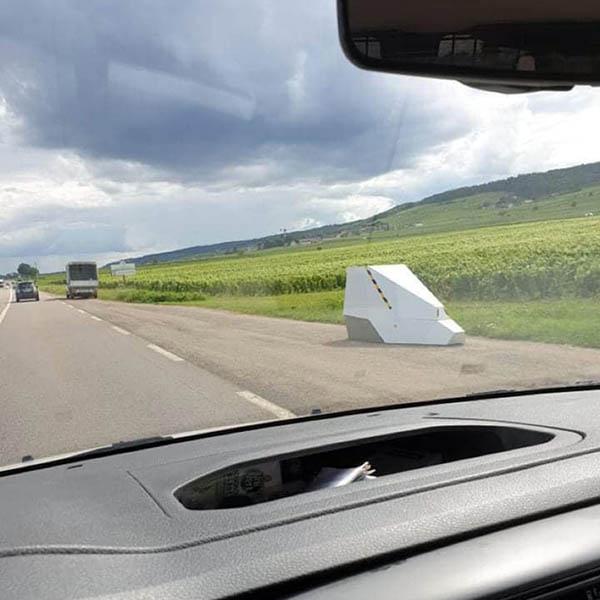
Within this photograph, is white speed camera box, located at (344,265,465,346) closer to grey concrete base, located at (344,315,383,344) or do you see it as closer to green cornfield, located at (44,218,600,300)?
grey concrete base, located at (344,315,383,344)

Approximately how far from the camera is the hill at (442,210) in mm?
6109

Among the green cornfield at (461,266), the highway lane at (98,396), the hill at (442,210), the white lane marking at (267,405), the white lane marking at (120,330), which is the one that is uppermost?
the hill at (442,210)

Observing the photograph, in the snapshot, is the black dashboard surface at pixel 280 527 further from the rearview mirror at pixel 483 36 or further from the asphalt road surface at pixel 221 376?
the asphalt road surface at pixel 221 376

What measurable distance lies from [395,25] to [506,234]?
31.1 feet

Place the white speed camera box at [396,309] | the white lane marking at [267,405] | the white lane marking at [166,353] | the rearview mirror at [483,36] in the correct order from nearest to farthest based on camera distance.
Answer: the rearview mirror at [483,36], the white lane marking at [267,405], the white speed camera box at [396,309], the white lane marking at [166,353]

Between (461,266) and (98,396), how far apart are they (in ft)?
19.4

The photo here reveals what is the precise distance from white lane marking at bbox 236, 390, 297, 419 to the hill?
4.32ft

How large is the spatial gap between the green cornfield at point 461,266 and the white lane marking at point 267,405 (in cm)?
166

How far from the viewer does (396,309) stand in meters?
8.09

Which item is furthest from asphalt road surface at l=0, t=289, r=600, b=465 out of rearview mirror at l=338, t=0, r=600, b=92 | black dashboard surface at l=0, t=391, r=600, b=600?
rearview mirror at l=338, t=0, r=600, b=92

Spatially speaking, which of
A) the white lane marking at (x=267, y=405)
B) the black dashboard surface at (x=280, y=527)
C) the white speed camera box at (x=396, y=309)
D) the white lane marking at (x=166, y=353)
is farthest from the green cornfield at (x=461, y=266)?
the black dashboard surface at (x=280, y=527)

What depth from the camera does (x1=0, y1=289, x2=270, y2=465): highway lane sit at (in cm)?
510

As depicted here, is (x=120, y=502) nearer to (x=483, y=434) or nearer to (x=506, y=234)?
(x=483, y=434)

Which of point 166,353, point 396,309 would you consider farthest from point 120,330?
point 396,309
